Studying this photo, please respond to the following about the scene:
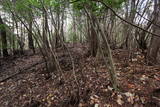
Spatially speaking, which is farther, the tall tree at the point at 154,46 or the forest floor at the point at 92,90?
the tall tree at the point at 154,46

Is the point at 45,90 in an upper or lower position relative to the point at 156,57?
lower

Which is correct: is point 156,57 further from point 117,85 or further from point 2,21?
point 2,21

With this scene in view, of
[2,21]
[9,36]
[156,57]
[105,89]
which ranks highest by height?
[2,21]

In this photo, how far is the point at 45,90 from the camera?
346 centimetres

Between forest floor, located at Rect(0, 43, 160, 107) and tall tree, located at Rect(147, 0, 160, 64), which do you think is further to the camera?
tall tree, located at Rect(147, 0, 160, 64)

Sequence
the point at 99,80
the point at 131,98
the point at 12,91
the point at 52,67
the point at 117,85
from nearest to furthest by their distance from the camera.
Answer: the point at 131,98 < the point at 117,85 < the point at 99,80 < the point at 12,91 < the point at 52,67

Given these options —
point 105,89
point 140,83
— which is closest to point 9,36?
point 105,89

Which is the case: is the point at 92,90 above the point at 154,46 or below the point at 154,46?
below

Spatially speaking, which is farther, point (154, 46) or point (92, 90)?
point (154, 46)

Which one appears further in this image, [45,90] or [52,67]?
[52,67]

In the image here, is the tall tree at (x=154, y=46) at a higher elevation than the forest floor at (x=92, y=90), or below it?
higher

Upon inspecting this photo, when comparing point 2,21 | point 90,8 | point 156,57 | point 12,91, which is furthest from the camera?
point 2,21

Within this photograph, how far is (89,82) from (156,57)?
6.60 feet

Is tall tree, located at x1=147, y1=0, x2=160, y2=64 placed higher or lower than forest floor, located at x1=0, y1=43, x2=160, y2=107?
higher
